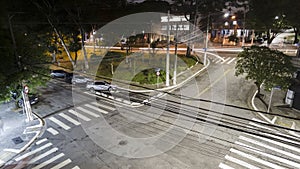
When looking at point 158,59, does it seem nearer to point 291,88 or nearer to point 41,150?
point 291,88

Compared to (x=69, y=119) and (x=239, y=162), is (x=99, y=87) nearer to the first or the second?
(x=69, y=119)

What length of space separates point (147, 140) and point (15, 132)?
898cm

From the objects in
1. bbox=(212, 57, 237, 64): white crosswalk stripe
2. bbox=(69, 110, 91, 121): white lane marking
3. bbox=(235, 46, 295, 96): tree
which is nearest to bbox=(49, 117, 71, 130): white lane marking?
bbox=(69, 110, 91, 121): white lane marking

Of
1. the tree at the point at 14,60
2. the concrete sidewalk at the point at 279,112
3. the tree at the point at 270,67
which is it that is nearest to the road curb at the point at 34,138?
the tree at the point at 14,60

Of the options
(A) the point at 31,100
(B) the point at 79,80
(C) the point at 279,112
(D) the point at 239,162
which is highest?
(B) the point at 79,80

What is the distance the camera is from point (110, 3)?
A: 24562 millimetres

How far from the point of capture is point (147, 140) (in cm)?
1153

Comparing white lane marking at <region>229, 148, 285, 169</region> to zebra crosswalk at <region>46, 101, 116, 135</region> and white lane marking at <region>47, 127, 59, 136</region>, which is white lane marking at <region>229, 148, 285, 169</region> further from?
white lane marking at <region>47, 127, 59, 136</region>

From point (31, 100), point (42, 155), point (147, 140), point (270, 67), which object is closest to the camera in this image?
point (42, 155)

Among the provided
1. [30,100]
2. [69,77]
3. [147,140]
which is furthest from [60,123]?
[69,77]

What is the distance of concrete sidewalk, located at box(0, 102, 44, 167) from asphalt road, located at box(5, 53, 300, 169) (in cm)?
57

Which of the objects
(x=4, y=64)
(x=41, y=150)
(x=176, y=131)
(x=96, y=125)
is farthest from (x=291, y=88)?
(x=4, y=64)

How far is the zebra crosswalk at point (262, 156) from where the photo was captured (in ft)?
31.1

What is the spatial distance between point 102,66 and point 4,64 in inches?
626
